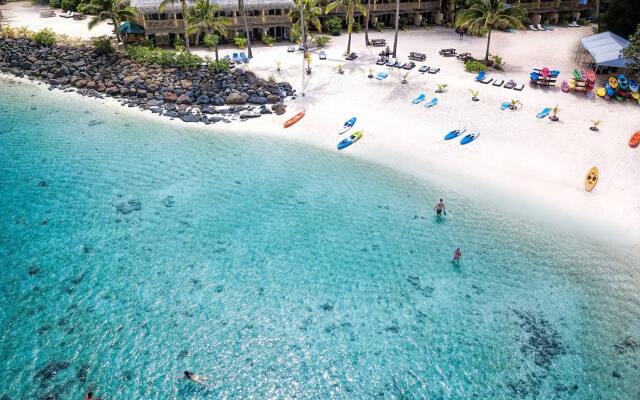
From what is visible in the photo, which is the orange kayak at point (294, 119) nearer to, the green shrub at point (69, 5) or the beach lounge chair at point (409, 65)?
the beach lounge chair at point (409, 65)

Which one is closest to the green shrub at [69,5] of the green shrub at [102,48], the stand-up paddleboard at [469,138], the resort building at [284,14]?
the green shrub at [102,48]

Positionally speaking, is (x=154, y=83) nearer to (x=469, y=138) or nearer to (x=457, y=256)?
(x=469, y=138)

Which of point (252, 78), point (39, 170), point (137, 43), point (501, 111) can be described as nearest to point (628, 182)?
point (501, 111)

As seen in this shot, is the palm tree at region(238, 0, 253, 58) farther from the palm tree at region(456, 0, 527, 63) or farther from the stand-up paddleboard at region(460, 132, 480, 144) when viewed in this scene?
the stand-up paddleboard at region(460, 132, 480, 144)

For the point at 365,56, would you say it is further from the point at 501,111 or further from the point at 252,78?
the point at 501,111

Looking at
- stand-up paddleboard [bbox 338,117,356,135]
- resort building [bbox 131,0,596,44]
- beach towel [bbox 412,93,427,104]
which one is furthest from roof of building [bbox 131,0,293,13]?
stand-up paddleboard [bbox 338,117,356,135]
